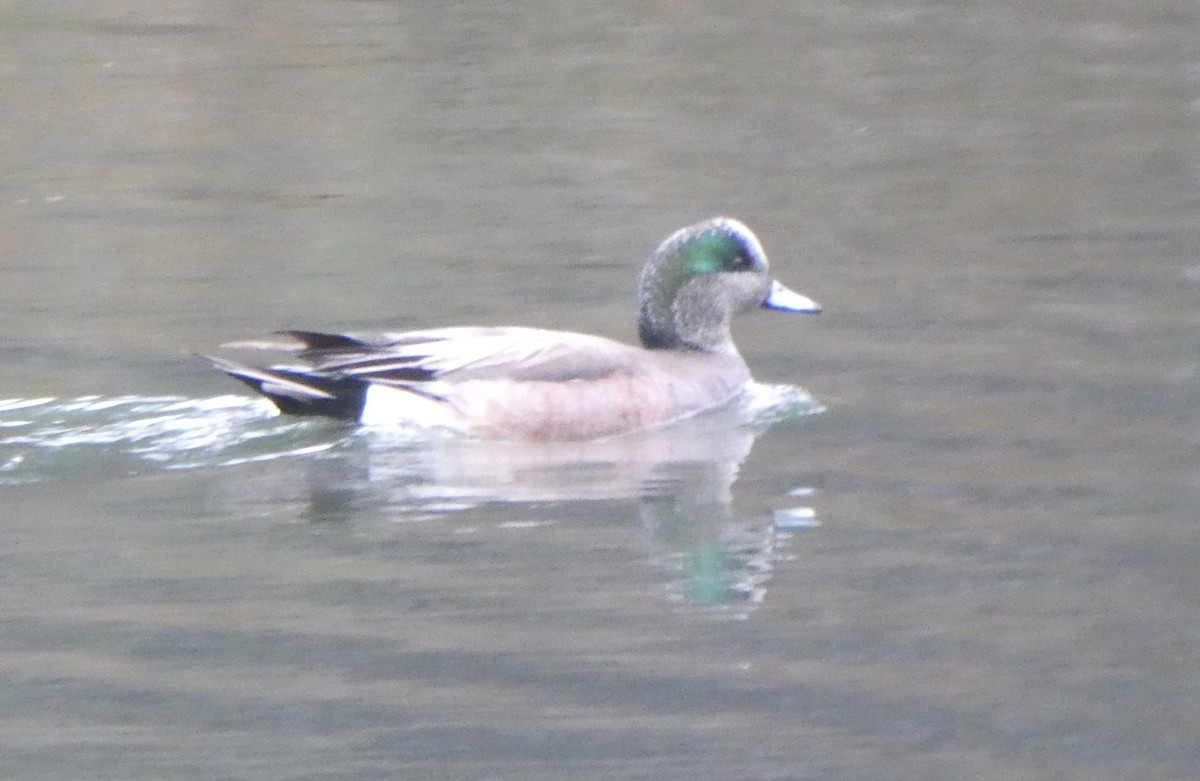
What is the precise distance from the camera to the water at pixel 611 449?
220 inches

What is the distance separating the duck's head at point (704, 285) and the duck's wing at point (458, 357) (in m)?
0.61

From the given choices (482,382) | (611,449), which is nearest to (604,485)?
(611,449)

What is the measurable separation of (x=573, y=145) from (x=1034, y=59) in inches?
165

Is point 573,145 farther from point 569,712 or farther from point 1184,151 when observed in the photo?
point 569,712

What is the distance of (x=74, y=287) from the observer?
35.0 feet

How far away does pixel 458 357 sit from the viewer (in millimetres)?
8586

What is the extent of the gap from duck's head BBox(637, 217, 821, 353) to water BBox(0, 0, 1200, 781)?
34 cm

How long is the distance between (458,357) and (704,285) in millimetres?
1183

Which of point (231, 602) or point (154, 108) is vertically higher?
point (154, 108)

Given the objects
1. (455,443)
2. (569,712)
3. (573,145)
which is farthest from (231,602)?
(573,145)

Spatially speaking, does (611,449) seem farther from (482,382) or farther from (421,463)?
(421,463)

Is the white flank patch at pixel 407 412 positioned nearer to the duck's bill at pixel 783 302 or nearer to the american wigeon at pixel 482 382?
the american wigeon at pixel 482 382

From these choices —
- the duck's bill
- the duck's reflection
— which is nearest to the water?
the duck's reflection

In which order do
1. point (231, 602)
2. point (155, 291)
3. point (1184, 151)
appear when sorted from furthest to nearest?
1. point (1184, 151)
2. point (155, 291)
3. point (231, 602)
